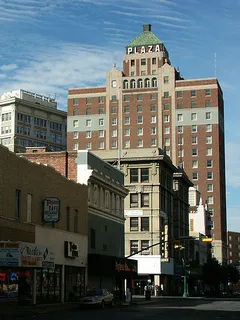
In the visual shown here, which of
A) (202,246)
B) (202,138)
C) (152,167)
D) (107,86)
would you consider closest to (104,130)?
(107,86)

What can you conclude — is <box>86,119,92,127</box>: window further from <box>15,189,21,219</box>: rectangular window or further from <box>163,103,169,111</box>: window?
<box>15,189,21,219</box>: rectangular window

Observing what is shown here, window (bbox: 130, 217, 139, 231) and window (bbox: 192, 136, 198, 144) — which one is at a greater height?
window (bbox: 192, 136, 198, 144)

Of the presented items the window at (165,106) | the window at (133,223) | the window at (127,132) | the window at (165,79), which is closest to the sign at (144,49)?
the window at (165,79)

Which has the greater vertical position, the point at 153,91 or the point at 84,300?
the point at 153,91

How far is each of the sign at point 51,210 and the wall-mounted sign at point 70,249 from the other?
17.4 feet

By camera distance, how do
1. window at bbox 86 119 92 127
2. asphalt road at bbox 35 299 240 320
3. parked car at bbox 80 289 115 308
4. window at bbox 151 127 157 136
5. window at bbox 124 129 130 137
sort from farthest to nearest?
1. window at bbox 86 119 92 127
2. window at bbox 124 129 130 137
3. window at bbox 151 127 157 136
4. parked car at bbox 80 289 115 308
5. asphalt road at bbox 35 299 240 320

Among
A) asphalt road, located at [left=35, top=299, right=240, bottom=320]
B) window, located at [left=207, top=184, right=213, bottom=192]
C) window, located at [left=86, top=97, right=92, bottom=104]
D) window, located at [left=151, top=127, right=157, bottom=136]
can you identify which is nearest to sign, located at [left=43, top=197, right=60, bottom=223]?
asphalt road, located at [left=35, top=299, right=240, bottom=320]

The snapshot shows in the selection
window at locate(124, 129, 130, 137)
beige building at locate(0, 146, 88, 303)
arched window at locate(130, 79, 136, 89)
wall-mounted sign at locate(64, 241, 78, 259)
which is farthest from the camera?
arched window at locate(130, 79, 136, 89)

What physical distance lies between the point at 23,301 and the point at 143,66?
116 m

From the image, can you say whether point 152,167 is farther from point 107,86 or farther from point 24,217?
point 107,86

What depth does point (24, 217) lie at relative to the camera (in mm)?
45969

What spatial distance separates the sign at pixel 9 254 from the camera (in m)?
41.3

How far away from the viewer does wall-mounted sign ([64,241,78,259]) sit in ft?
173

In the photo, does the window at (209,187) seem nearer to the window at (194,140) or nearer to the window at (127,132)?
the window at (194,140)
